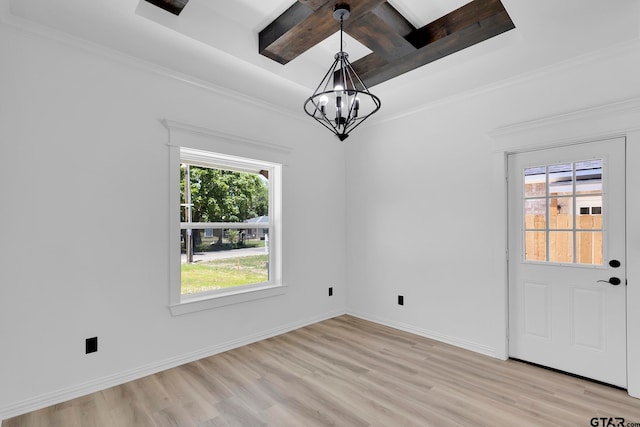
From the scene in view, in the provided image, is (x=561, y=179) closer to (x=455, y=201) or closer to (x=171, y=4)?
(x=455, y=201)

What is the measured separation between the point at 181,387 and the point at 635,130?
13.2 ft

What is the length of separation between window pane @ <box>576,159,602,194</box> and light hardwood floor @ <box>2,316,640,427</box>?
1.57 meters

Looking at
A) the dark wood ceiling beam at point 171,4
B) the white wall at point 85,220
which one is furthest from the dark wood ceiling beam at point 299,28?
the white wall at point 85,220

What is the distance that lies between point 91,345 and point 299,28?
288 centimetres

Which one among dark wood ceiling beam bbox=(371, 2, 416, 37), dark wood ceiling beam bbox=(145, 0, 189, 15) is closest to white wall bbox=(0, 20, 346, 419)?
dark wood ceiling beam bbox=(145, 0, 189, 15)

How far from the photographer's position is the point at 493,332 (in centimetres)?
315

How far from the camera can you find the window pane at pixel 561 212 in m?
2.80

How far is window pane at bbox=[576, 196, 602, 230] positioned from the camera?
2658 millimetres

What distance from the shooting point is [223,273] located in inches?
136

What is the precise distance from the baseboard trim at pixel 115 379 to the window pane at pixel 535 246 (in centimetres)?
273

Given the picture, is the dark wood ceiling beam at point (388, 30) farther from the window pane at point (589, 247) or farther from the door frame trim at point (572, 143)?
the window pane at point (589, 247)

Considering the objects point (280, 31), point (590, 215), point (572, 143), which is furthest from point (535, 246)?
point (280, 31)

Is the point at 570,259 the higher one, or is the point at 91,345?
the point at 570,259

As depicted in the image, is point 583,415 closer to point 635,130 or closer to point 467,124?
Result: point 635,130
